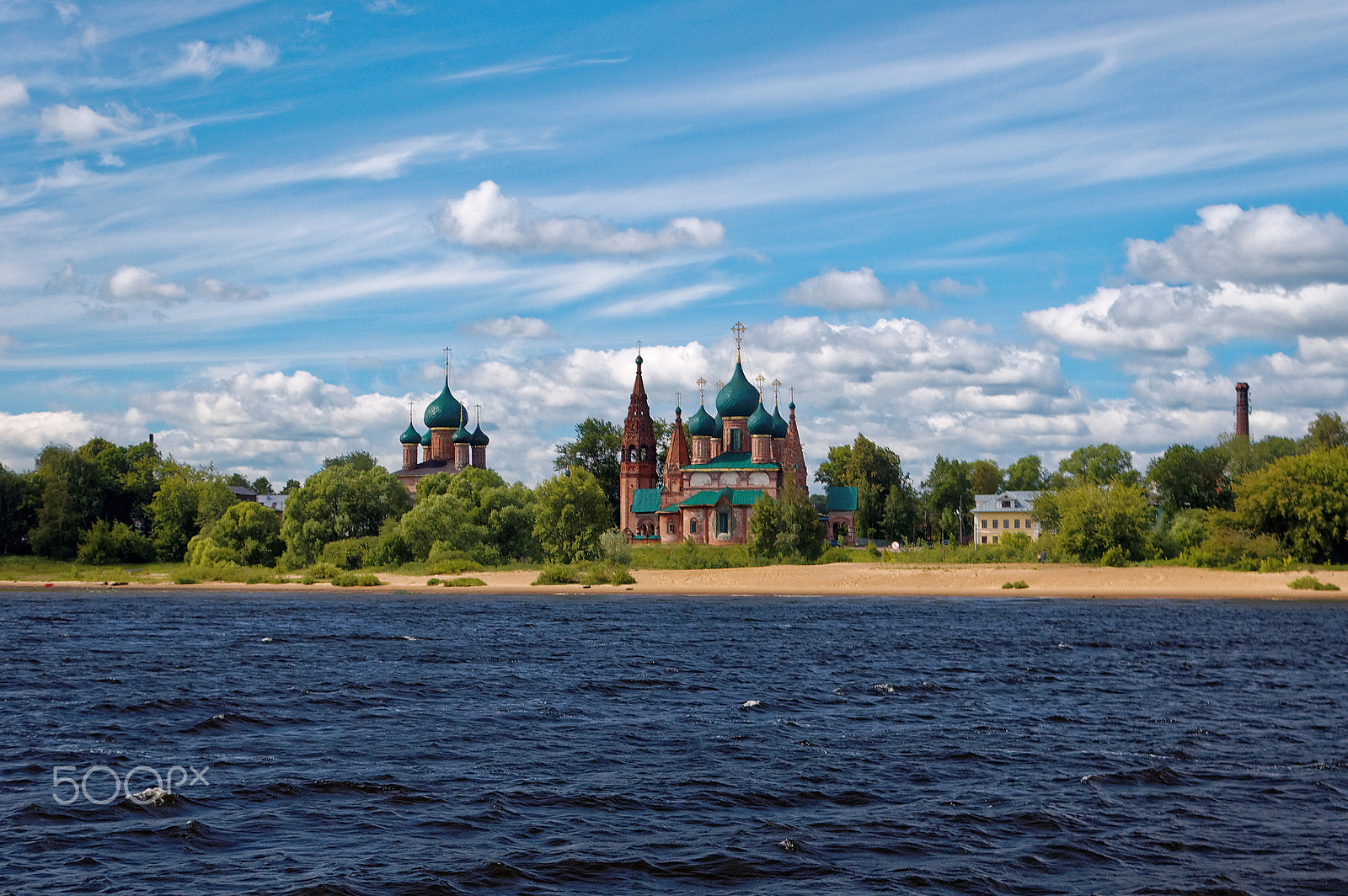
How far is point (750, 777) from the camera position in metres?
17.1

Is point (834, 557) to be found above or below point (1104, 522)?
below

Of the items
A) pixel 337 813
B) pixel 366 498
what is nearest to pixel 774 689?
pixel 337 813

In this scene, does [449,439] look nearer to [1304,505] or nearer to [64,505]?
[64,505]

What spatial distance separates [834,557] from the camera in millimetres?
75062

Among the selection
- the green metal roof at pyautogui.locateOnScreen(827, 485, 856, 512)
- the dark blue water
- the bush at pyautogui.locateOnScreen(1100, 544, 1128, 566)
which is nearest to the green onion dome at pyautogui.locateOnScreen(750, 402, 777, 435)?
the green metal roof at pyautogui.locateOnScreen(827, 485, 856, 512)

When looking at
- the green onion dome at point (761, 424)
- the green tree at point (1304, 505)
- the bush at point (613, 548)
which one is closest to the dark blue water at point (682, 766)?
the green tree at point (1304, 505)

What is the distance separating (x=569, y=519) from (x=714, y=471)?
1146 inches

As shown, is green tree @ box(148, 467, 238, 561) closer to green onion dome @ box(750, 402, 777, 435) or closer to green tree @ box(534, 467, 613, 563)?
green tree @ box(534, 467, 613, 563)

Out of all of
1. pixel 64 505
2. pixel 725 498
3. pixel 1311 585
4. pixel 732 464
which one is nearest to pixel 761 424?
pixel 732 464

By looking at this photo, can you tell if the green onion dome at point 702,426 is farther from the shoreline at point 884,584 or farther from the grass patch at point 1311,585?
the grass patch at point 1311,585

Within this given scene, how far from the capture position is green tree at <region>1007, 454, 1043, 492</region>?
492 feet

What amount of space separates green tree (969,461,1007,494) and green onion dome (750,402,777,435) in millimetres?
55424

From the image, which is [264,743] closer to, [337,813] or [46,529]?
[337,813]

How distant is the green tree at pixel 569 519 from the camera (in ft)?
228
